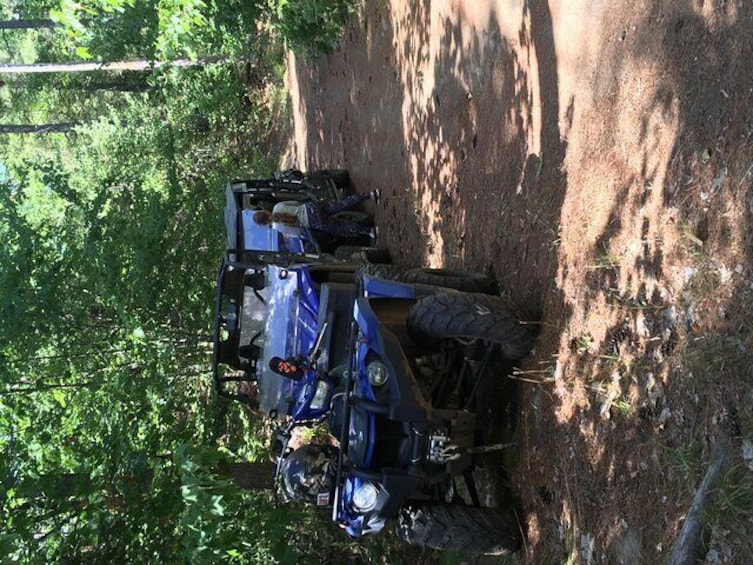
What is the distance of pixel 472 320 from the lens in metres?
5.39

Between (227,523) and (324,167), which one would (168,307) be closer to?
(324,167)

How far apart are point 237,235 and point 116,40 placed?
25.2 feet

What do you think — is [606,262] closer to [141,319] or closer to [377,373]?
[377,373]

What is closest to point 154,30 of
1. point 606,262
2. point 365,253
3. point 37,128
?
point 365,253

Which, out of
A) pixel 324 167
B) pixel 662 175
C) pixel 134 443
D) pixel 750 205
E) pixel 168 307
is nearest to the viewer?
pixel 750 205

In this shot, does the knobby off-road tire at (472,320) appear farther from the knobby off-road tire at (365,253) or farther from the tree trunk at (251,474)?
the tree trunk at (251,474)

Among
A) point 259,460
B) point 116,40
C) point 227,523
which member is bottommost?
point 259,460

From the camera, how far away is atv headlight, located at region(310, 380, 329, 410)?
19.6 ft

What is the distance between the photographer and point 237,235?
10.3 meters

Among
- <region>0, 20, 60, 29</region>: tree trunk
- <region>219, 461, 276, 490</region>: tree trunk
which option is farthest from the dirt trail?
<region>0, 20, 60, 29</region>: tree trunk

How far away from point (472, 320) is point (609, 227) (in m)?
1.27

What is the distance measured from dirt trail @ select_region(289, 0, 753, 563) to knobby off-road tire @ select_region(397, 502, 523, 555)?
231 millimetres

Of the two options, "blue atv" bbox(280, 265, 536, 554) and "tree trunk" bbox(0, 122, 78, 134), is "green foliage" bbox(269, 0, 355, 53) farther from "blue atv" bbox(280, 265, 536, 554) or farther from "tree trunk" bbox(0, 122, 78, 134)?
"tree trunk" bbox(0, 122, 78, 134)

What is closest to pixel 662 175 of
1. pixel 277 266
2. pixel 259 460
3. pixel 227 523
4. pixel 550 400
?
pixel 550 400
